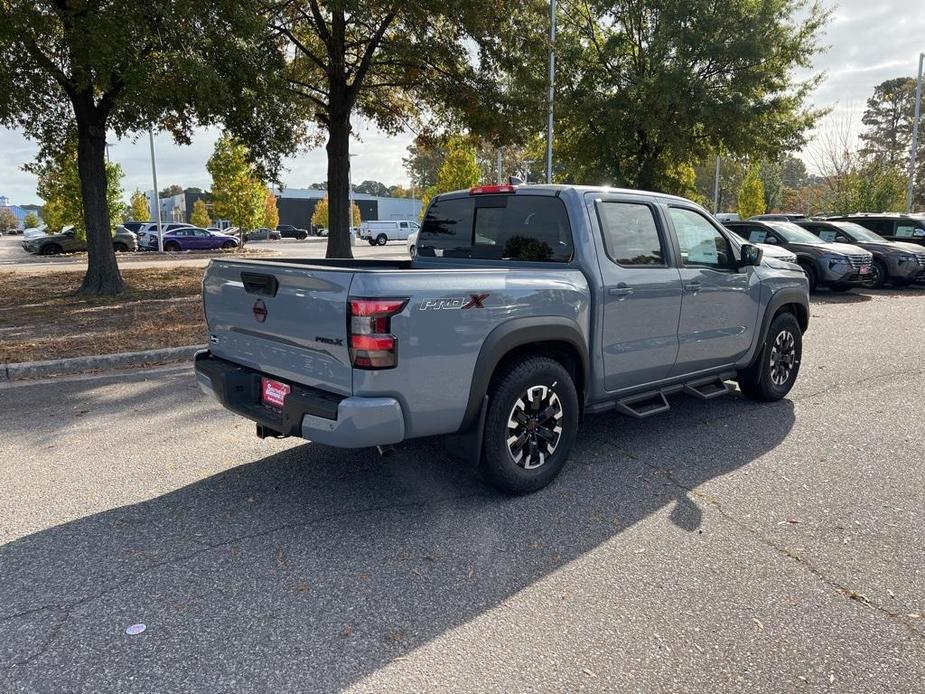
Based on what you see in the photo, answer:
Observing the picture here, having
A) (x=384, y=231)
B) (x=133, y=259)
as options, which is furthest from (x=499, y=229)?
(x=384, y=231)

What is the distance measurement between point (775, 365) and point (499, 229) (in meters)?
3.03

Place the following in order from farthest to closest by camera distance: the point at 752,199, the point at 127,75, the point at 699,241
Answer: the point at 752,199 → the point at 127,75 → the point at 699,241

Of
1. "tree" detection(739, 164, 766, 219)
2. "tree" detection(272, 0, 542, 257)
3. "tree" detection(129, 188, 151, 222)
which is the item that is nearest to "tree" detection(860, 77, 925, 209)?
"tree" detection(739, 164, 766, 219)

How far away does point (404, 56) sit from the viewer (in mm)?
13750

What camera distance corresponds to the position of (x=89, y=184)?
12.9 m

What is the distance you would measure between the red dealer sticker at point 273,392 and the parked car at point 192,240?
3351cm

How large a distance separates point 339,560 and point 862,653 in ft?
7.39

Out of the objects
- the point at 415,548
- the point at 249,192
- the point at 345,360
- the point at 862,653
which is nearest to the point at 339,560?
the point at 415,548

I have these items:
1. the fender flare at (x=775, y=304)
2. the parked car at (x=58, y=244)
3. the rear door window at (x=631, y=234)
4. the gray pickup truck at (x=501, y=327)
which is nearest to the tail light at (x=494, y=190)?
the gray pickup truck at (x=501, y=327)

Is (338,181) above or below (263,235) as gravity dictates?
above

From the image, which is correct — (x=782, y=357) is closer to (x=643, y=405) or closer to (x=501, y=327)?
(x=643, y=405)

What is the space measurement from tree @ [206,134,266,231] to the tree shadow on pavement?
34.4 metres

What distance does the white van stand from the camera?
153 feet

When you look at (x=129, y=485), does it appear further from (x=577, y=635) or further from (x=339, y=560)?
(x=577, y=635)
